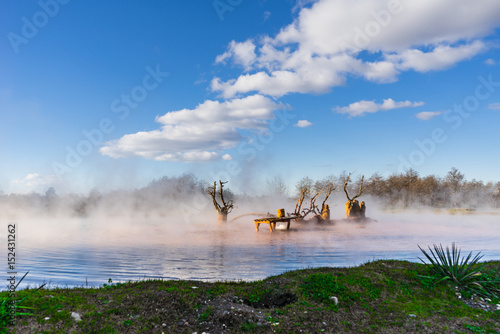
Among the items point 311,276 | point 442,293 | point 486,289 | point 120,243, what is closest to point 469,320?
point 442,293

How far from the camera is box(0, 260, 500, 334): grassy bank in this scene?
307 inches

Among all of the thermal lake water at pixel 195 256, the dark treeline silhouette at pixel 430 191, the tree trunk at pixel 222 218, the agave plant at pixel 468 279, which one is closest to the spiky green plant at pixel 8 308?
the thermal lake water at pixel 195 256

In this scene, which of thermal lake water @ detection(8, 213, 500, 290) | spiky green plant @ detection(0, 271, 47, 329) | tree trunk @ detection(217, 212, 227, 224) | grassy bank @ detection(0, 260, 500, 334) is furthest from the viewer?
tree trunk @ detection(217, 212, 227, 224)

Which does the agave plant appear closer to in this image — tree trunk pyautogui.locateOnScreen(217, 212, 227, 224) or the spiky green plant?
the spiky green plant

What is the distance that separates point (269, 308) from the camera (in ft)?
29.8

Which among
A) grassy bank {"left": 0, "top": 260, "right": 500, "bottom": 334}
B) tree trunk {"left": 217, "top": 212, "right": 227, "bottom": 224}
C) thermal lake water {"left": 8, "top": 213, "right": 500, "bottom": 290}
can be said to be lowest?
thermal lake water {"left": 8, "top": 213, "right": 500, "bottom": 290}

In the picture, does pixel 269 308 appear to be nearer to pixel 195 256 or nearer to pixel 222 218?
pixel 195 256

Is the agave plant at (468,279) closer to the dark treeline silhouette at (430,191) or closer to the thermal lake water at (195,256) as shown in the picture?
the thermal lake water at (195,256)

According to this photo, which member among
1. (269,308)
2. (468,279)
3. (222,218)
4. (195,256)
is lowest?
(195,256)

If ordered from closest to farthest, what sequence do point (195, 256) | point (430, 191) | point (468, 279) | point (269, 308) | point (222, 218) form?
point (269, 308) → point (468, 279) → point (195, 256) → point (222, 218) → point (430, 191)

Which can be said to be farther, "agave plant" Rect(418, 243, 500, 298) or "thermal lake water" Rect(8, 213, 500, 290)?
"thermal lake water" Rect(8, 213, 500, 290)

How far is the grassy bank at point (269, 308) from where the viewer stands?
780cm

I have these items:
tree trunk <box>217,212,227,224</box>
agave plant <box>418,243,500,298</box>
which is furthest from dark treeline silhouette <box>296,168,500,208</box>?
agave plant <box>418,243,500,298</box>

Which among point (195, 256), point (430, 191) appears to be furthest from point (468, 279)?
point (430, 191)
